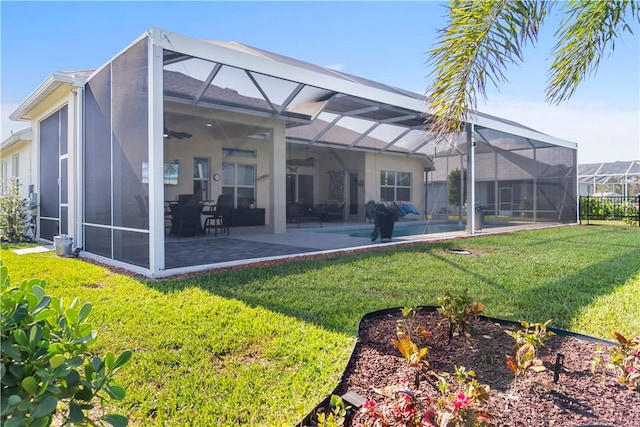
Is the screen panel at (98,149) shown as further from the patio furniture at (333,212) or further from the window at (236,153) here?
the patio furniture at (333,212)

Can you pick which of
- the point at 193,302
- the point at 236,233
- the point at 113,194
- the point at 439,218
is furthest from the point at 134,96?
the point at 439,218

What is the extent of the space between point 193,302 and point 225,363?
1650 mm

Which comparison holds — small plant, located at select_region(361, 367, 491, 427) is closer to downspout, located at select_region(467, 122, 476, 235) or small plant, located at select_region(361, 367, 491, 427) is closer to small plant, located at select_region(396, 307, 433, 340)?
small plant, located at select_region(396, 307, 433, 340)

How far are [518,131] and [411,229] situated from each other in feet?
18.8

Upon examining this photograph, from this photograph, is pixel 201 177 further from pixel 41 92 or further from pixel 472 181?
pixel 472 181

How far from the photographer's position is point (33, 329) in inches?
46.6

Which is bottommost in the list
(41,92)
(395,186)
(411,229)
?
(411,229)

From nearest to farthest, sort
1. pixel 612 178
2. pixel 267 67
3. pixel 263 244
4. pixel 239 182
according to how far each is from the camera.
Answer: pixel 267 67 → pixel 263 244 → pixel 239 182 → pixel 612 178

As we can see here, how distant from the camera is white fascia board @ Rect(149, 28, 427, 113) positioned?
19.1 feet

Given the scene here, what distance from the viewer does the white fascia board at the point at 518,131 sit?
40.3 feet

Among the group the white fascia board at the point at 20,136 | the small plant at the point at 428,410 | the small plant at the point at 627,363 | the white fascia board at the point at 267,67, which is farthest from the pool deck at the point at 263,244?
the white fascia board at the point at 20,136

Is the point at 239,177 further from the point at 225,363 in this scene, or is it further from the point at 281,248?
the point at 225,363

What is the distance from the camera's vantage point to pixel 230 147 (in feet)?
37.7

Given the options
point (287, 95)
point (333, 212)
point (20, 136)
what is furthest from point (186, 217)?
point (20, 136)
